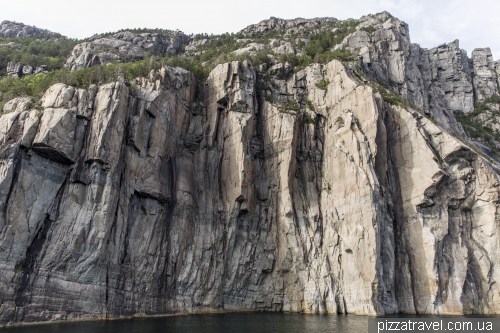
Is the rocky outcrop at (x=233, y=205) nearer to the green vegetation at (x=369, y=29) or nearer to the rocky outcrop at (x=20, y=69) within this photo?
the green vegetation at (x=369, y=29)

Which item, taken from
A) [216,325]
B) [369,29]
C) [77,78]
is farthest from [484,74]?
[216,325]

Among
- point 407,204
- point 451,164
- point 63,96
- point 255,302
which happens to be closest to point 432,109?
point 451,164

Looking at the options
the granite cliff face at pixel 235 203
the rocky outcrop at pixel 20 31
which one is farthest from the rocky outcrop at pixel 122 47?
the rocky outcrop at pixel 20 31

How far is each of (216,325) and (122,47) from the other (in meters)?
75.2

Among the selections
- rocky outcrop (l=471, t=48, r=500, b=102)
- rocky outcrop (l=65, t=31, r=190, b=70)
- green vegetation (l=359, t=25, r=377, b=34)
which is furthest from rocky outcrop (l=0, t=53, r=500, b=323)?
rocky outcrop (l=471, t=48, r=500, b=102)

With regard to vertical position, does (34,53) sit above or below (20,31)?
below

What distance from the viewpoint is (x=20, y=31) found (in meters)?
120

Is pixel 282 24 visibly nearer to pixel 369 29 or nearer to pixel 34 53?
pixel 369 29

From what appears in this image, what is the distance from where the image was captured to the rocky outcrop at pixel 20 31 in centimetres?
11756

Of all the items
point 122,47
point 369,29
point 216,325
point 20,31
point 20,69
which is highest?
point 20,31

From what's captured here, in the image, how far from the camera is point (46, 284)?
34.9m

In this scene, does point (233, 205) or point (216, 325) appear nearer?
point (216, 325)

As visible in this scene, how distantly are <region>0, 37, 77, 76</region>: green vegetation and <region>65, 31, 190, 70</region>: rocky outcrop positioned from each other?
13.3ft

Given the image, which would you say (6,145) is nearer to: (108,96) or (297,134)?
(108,96)
